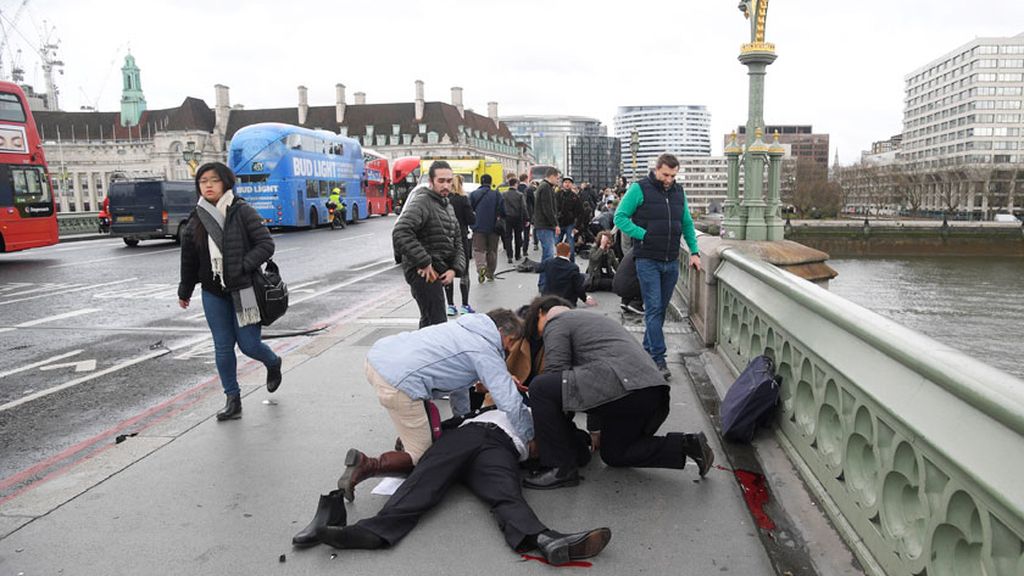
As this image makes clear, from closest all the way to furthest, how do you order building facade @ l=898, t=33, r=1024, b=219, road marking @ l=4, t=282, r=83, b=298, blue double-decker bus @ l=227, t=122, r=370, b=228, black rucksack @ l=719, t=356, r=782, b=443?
black rucksack @ l=719, t=356, r=782, b=443, road marking @ l=4, t=282, r=83, b=298, blue double-decker bus @ l=227, t=122, r=370, b=228, building facade @ l=898, t=33, r=1024, b=219

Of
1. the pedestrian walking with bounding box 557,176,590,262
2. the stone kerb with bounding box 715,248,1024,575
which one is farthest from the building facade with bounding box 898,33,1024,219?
the stone kerb with bounding box 715,248,1024,575

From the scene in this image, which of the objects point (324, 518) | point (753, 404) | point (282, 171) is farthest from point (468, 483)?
point (282, 171)

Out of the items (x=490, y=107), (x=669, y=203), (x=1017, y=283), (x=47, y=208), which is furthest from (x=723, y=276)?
(x=490, y=107)

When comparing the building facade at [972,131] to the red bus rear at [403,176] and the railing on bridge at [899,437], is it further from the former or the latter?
the railing on bridge at [899,437]

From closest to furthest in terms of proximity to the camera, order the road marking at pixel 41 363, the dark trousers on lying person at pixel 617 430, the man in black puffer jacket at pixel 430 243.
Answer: the dark trousers on lying person at pixel 617 430 → the man in black puffer jacket at pixel 430 243 → the road marking at pixel 41 363

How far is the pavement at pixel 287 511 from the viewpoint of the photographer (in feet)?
10.4

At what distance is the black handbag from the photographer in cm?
530

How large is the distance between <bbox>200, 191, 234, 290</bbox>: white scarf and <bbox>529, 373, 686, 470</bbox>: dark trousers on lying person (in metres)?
2.63

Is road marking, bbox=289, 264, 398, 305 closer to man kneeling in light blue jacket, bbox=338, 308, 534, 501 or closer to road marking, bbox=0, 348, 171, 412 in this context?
road marking, bbox=0, 348, 171, 412

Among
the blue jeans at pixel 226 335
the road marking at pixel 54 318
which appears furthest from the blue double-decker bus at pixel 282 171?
the blue jeans at pixel 226 335

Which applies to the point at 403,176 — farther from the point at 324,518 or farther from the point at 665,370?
the point at 324,518

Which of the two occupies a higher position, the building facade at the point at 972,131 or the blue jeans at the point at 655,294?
the building facade at the point at 972,131

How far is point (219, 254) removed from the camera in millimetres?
5188

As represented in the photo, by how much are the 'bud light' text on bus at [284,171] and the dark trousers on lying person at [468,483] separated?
2511 cm
